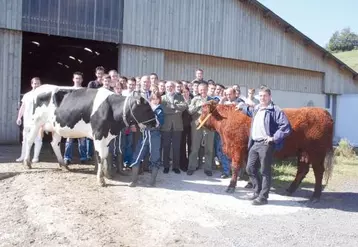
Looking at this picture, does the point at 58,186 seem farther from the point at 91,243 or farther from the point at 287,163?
the point at 287,163

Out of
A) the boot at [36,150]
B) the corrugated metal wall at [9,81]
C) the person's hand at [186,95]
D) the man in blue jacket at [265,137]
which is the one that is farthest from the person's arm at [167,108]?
the corrugated metal wall at [9,81]

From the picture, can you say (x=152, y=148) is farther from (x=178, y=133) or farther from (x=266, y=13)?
(x=266, y=13)

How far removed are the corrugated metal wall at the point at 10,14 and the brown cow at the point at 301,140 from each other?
721cm

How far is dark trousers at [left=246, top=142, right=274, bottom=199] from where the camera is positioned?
23.6ft

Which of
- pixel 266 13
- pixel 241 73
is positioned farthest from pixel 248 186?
pixel 266 13

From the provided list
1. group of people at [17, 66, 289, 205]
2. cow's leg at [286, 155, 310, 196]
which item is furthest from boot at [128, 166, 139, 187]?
cow's leg at [286, 155, 310, 196]

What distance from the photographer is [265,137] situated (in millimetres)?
7180

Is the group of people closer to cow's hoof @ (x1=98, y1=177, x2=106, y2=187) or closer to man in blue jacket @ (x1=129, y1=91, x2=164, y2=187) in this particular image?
→ man in blue jacket @ (x1=129, y1=91, x2=164, y2=187)

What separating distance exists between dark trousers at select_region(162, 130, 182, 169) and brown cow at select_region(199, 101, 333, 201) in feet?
3.83

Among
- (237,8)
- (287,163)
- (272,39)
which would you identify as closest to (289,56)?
(272,39)

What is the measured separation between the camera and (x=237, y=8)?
1639cm

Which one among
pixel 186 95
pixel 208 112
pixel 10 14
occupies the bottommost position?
pixel 208 112

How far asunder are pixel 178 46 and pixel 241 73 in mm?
3436

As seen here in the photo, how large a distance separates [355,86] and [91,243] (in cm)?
1880
